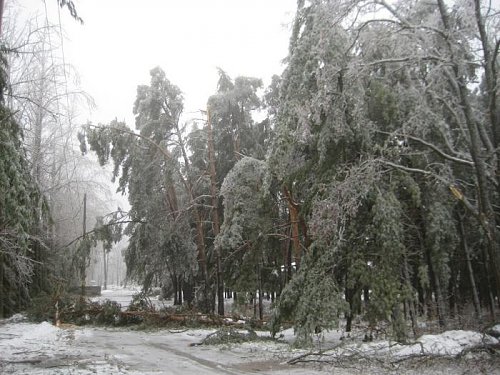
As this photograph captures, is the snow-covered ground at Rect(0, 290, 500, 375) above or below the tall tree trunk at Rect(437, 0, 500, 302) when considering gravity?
below

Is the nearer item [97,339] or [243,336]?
[243,336]

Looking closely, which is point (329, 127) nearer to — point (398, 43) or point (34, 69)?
point (398, 43)

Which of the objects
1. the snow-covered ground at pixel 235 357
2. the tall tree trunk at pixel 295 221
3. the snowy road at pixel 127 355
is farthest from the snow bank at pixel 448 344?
the tall tree trunk at pixel 295 221

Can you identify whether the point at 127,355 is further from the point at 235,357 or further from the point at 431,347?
the point at 431,347

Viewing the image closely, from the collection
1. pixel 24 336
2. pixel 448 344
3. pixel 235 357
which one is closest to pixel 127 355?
pixel 235 357

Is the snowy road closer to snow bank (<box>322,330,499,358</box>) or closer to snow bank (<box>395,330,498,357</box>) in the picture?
snow bank (<box>322,330,499,358</box>)

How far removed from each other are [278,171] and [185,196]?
34.6ft

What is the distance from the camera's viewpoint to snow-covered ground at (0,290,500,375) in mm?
7484

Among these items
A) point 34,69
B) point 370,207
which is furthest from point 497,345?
point 34,69

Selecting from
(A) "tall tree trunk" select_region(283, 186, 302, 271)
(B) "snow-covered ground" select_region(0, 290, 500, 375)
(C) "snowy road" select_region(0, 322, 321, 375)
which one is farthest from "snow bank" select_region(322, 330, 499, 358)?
(A) "tall tree trunk" select_region(283, 186, 302, 271)

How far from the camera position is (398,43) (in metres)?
8.40

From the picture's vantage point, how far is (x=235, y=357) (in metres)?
9.62

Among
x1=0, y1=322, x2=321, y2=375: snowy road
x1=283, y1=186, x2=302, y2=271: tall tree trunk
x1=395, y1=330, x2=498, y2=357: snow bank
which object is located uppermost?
x1=283, y1=186, x2=302, y2=271: tall tree trunk

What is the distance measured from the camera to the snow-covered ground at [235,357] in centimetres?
748
